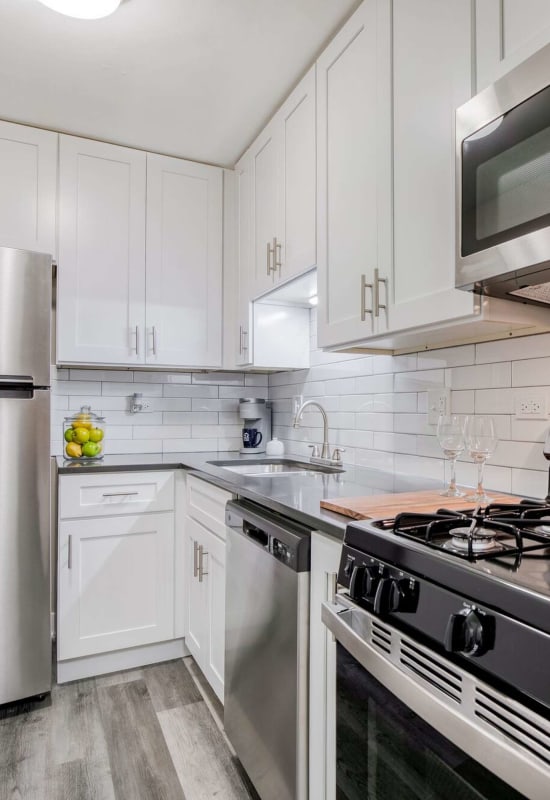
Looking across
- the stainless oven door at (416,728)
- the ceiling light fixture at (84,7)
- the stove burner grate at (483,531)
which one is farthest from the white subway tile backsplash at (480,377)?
the ceiling light fixture at (84,7)

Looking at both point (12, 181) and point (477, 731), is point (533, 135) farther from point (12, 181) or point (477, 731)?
point (12, 181)

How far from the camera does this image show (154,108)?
87.5 inches

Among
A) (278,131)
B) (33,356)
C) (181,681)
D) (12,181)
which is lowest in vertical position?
(181,681)

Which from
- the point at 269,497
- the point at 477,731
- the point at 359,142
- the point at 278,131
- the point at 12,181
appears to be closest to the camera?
the point at 477,731

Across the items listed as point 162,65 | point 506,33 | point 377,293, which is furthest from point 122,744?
point 162,65

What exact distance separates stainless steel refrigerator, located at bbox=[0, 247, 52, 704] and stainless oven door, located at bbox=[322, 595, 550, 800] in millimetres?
1473

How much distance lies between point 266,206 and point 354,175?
769 millimetres

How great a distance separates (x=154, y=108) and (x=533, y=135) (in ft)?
5.93

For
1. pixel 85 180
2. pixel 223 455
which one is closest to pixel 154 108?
pixel 85 180

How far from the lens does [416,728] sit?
77 centimetres

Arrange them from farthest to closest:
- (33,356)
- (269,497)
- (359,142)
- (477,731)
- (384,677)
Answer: (33,356), (359,142), (269,497), (384,677), (477,731)

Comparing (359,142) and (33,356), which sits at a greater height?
(359,142)

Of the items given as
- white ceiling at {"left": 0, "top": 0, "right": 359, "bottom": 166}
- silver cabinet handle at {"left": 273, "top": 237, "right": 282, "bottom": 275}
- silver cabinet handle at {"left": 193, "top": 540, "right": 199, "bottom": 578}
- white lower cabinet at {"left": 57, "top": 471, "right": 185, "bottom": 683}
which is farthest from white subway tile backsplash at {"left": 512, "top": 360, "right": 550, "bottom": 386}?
white lower cabinet at {"left": 57, "top": 471, "right": 185, "bottom": 683}

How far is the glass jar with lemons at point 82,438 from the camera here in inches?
97.9
